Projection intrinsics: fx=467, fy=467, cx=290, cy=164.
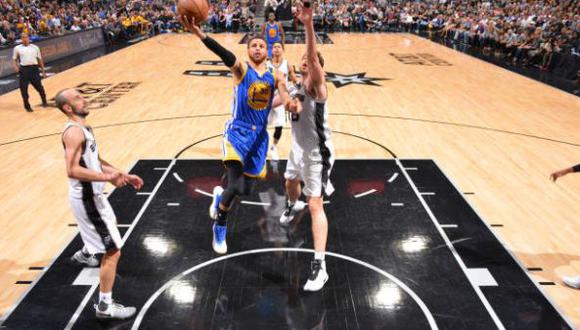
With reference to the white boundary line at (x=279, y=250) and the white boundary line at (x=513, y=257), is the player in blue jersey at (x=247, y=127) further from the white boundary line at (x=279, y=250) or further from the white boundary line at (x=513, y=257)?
the white boundary line at (x=513, y=257)

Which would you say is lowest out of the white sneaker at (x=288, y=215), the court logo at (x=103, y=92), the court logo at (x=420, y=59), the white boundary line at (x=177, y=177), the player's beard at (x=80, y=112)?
the court logo at (x=103, y=92)

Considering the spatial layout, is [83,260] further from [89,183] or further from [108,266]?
[89,183]

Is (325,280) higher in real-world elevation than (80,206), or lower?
lower

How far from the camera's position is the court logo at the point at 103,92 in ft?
36.9

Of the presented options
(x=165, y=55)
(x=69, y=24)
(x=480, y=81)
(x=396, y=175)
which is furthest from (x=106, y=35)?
(x=396, y=175)

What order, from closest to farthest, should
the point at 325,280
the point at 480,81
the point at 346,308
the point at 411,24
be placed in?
the point at 346,308
the point at 325,280
the point at 480,81
the point at 411,24

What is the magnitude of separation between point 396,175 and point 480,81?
846 centimetres

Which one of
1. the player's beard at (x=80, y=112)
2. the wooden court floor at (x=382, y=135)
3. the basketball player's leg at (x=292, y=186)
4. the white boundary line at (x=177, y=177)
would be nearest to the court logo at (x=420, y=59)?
the wooden court floor at (x=382, y=135)

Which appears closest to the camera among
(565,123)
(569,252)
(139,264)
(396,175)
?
(139,264)

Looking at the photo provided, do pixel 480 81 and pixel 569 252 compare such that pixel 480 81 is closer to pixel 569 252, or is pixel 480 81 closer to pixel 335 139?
pixel 335 139

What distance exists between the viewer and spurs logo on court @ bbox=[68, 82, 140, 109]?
1125 cm

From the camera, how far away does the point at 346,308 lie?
4.06 metres

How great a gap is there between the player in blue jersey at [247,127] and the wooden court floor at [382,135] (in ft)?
6.70

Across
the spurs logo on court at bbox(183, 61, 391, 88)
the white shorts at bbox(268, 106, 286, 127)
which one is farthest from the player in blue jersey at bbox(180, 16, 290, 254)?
the spurs logo on court at bbox(183, 61, 391, 88)
